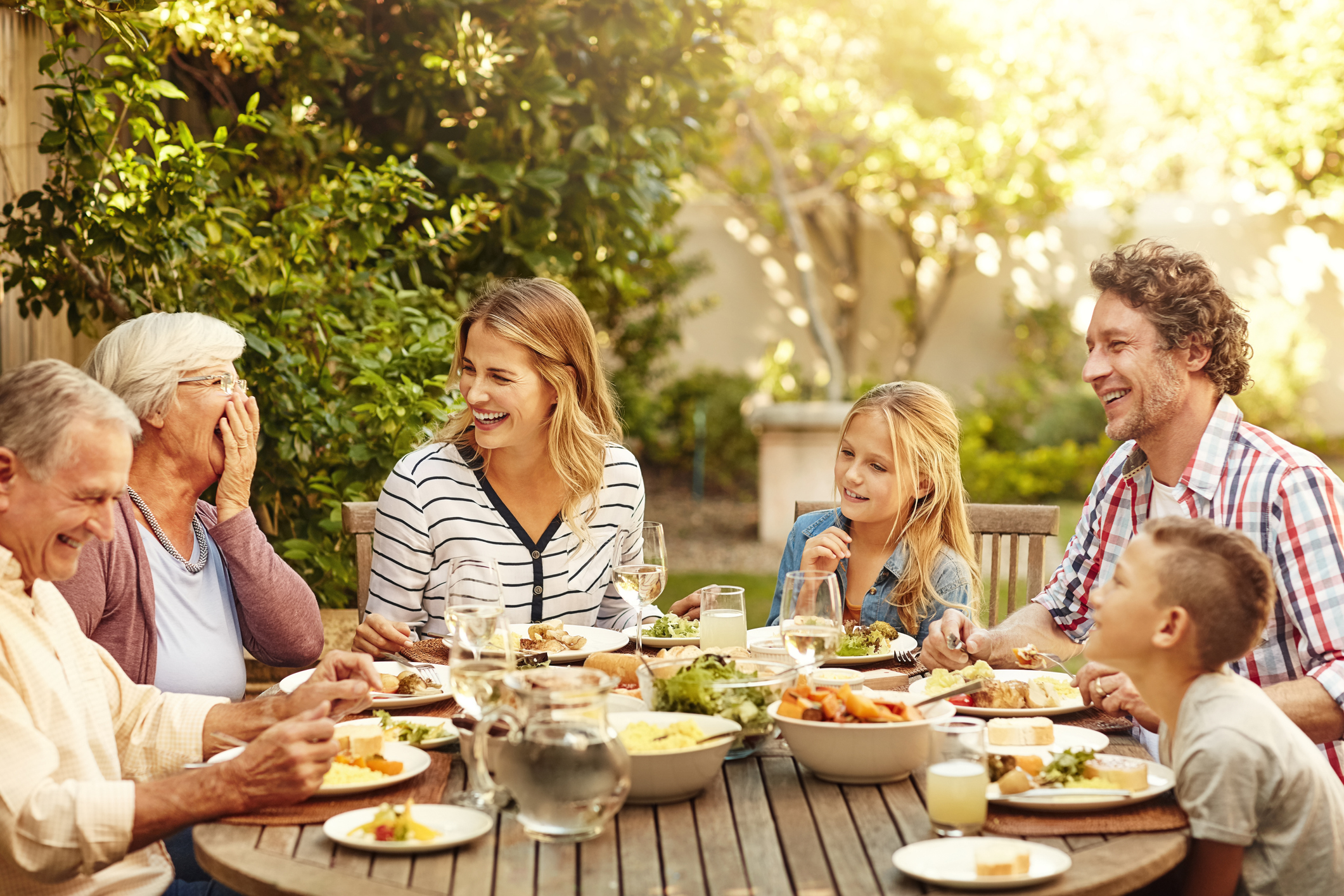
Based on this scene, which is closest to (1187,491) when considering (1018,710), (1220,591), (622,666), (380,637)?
(1018,710)

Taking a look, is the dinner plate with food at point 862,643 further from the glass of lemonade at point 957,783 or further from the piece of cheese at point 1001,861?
the piece of cheese at point 1001,861

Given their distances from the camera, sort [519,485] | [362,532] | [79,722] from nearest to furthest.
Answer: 1. [79,722]
2. [519,485]
3. [362,532]

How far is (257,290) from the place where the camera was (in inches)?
154

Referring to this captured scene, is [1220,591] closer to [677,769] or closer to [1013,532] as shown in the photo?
[677,769]

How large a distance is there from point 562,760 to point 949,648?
1.17 meters

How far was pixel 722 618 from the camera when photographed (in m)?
2.38

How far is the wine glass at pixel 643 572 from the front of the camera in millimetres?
2484

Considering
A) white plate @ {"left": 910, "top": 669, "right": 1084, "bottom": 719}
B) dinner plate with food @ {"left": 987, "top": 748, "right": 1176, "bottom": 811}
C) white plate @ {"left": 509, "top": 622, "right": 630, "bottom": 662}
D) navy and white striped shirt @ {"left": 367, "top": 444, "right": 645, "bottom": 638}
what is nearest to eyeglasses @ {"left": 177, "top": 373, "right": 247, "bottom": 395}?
navy and white striped shirt @ {"left": 367, "top": 444, "right": 645, "bottom": 638}

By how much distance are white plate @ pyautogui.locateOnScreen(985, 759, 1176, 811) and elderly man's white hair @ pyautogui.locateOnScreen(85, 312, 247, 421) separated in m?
1.89

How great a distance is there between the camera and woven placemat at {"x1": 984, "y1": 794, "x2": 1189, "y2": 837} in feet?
5.56

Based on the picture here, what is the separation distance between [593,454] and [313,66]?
7.26 feet

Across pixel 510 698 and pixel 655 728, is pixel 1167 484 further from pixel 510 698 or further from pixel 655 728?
pixel 510 698

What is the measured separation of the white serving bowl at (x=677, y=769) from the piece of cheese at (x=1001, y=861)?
410 millimetres

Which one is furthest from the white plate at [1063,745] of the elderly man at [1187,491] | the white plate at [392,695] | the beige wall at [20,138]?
the beige wall at [20,138]
